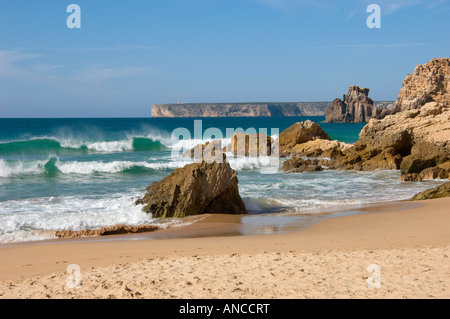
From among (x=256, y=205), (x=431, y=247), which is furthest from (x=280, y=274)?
(x=256, y=205)

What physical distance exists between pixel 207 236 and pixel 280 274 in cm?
315

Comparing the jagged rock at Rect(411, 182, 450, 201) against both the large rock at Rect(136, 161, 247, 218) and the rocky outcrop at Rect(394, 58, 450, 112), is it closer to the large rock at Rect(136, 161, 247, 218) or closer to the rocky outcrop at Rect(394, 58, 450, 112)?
the large rock at Rect(136, 161, 247, 218)

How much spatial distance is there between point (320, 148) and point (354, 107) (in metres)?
89.5

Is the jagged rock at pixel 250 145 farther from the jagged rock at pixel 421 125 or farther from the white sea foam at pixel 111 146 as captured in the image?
the white sea foam at pixel 111 146

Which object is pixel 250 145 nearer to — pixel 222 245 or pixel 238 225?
pixel 238 225

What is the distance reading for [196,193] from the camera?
10.2 meters

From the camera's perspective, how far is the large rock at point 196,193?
33.0 ft

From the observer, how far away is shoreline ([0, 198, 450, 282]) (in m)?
6.24

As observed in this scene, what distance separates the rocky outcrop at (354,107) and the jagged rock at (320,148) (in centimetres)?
8585

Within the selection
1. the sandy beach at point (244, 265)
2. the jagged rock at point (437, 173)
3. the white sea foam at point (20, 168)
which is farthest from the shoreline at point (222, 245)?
the white sea foam at point (20, 168)

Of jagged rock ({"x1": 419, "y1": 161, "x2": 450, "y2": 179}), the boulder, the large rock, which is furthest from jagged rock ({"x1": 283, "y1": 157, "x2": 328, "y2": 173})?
the large rock

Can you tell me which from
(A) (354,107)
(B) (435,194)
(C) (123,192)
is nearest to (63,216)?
(C) (123,192)
